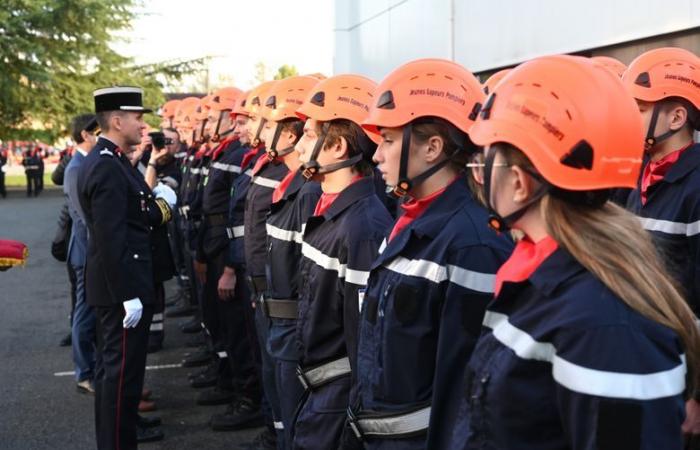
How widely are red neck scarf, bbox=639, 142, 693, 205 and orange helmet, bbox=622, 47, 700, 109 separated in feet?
0.87

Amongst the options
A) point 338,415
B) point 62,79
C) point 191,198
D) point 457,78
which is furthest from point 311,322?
point 62,79

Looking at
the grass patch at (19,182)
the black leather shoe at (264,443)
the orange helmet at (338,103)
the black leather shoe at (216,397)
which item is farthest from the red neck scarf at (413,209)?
the grass patch at (19,182)

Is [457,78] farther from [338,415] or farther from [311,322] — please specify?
[338,415]

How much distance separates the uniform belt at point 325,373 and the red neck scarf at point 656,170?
1702mm

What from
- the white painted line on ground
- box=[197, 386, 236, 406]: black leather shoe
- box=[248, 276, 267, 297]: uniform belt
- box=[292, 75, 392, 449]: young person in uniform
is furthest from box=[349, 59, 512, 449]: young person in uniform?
the white painted line on ground

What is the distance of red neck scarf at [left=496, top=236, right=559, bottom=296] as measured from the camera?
1904 millimetres

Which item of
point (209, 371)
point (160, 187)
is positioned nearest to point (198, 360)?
point (209, 371)

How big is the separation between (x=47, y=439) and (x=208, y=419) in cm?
124

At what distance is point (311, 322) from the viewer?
3.53 metres

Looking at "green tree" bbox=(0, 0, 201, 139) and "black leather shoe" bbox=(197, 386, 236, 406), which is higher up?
"green tree" bbox=(0, 0, 201, 139)

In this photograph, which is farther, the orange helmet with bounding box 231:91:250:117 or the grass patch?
the grass patch

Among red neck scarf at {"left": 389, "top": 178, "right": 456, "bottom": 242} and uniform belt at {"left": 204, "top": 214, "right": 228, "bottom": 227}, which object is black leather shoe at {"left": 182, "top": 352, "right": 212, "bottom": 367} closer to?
uniform belt at {"left": 204, "top": 214, "right": 228, "bottom": 227}

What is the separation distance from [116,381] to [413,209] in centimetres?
301

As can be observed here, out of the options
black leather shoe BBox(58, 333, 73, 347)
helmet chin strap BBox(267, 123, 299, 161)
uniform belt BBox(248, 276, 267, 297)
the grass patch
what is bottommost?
black leather shoe BBox(58, 333, 73, 347)
